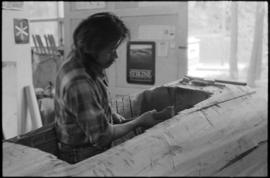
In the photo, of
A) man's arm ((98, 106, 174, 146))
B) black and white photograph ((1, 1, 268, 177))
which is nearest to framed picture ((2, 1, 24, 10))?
black and white photograph ((1, 1, 268, 177))

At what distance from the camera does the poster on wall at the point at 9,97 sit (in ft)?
8.82

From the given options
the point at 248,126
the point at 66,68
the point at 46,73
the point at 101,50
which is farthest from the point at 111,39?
the point at 46,73

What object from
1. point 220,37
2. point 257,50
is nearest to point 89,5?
point 220,37

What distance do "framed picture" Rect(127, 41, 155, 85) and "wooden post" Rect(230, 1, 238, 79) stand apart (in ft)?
2.28

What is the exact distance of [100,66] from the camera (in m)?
1.28

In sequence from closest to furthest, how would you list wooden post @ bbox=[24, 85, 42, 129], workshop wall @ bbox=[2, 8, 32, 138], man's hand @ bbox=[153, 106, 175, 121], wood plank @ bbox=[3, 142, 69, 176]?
wood plank @ bbox=[3, 142, 69, 176] → man's hand @ bbox=[153, 106, 175, 121] → workshop wall @ bbox=[2, 8, 32, 138] → wooden post @ bbox=[24, 85, 42, 129]

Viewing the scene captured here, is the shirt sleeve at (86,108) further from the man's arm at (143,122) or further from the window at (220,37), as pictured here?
the window at (220,37)

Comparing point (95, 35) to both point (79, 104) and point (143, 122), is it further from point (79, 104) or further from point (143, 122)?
point (143, 122)

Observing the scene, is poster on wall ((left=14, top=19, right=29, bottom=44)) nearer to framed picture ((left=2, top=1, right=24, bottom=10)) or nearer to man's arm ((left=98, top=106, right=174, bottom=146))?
framed picture ((left=2, top=1, right=24, bottom=10))

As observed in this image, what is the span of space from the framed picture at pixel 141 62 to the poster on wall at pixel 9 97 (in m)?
1.01

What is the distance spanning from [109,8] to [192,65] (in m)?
0.94

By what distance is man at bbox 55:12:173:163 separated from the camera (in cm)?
116

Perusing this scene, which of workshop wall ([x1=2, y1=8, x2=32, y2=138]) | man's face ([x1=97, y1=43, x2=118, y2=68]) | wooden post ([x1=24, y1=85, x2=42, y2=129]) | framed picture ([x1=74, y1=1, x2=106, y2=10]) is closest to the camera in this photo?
man's face ([x1=97, y1=43, x2=118, y2=68])

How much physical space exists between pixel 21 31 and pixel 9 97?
547 millimetres
